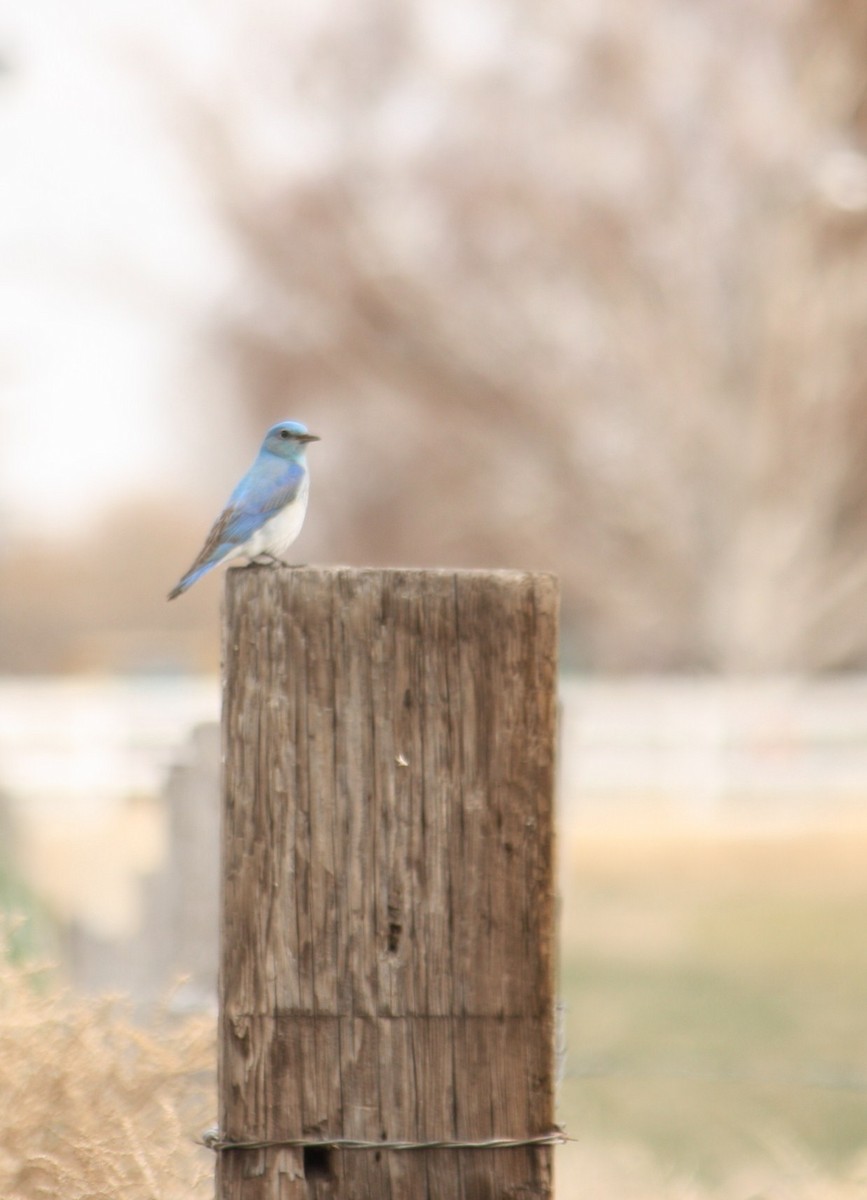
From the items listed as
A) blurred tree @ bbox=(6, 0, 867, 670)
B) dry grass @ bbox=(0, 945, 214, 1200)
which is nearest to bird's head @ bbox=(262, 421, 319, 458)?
dry grass @ bbox=(0, 945, 214, 1200)

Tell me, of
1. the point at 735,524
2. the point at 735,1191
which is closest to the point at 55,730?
the point at 735,524

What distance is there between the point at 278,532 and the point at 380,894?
1268mm

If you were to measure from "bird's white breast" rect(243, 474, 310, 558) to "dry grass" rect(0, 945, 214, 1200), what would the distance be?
88 cm

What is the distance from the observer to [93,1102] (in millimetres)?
3029

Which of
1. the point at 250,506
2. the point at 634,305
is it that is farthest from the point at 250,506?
the point at 634,305

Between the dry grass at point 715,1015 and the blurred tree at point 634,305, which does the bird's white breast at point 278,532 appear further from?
the blurred tree at point 634,305

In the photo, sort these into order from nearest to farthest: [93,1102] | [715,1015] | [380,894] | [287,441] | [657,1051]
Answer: [380,894], [93,1102], [287,441], [657,1051], [715,1015]

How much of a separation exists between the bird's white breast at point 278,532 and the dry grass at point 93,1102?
882mm

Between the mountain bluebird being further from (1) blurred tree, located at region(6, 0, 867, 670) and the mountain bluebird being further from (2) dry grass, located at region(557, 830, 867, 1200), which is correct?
(1) blurred tree, located at region(6, 0, 867, 670)

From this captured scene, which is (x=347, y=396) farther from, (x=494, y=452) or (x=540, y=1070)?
(x=540, y=1070)

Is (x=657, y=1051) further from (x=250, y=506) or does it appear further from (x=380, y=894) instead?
(x=380, y=894)

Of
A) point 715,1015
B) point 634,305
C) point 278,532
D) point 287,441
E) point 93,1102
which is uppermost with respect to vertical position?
point 634,305

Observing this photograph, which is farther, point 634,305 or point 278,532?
point 634,305

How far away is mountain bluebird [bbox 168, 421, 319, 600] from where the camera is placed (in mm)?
3043
